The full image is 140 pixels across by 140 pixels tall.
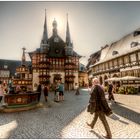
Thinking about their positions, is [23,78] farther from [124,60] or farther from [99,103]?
[99,103]

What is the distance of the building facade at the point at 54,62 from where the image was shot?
141 feet

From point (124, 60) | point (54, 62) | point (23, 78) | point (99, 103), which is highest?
point (54, 62)

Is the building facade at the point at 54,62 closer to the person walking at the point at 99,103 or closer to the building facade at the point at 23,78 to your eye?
the building facade at the point at 23,78

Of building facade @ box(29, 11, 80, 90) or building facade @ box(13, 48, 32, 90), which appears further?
building facade @ box(13, 48, 32, 90)

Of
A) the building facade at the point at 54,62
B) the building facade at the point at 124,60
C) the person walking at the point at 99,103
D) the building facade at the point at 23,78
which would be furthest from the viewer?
the building facade at the point at 23,78

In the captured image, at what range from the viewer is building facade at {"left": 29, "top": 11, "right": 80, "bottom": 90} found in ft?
141

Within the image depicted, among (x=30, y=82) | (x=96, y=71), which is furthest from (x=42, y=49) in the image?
(x=96, y=71)

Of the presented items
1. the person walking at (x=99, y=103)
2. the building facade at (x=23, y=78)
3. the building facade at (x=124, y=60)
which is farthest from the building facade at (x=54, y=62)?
the person walking at (x=99, y=103)

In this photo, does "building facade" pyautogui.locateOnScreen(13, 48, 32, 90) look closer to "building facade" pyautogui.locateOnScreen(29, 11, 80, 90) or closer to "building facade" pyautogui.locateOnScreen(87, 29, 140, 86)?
"building facade" pyautogui.locateOnScreen(29, 11, 80, 90)

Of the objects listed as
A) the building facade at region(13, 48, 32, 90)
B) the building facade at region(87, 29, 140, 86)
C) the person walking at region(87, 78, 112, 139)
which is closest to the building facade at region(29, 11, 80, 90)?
the building facade at region(13, 48, 32, 90)

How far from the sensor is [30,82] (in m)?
43.8

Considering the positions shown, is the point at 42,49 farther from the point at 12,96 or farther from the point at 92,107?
the point at 92,107

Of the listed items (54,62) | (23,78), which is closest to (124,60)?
(54,62)

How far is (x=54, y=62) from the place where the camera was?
4450cm
